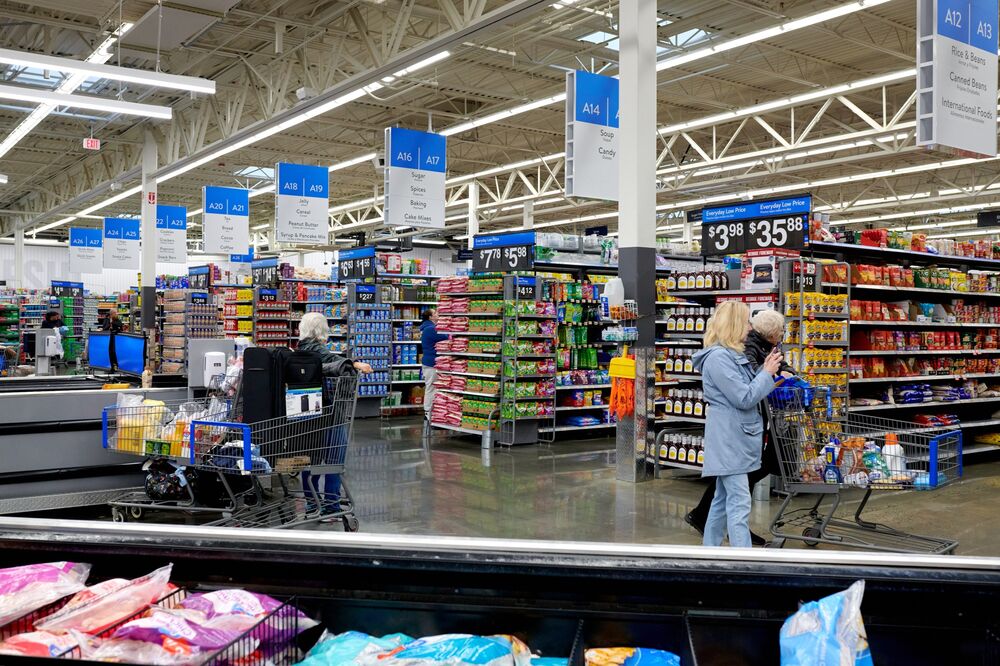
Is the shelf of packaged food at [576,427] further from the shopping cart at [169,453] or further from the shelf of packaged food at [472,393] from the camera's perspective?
the shopping cart at [169,453]

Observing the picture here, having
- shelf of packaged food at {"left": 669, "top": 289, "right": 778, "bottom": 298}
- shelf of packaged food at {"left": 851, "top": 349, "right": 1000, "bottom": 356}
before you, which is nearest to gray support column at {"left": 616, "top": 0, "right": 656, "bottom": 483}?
shelf of packaged food at {"left": 669, "top": 289, "right": 778, "bottom": 298}

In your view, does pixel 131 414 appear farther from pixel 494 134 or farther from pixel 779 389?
pixel 494 134

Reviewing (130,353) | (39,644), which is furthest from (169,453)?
(39,644)

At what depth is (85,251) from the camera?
81.0 ft

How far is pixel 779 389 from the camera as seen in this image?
5309mm

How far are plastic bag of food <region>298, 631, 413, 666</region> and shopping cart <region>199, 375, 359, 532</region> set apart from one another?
3.71 metres

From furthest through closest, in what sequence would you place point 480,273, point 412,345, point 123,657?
point 412,345, point 480,273, point 123,657

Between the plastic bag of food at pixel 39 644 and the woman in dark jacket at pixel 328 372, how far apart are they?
429 centimetres

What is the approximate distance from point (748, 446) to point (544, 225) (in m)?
26.5

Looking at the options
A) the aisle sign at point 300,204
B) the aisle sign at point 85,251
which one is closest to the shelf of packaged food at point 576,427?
the aisle sign at point 300,204

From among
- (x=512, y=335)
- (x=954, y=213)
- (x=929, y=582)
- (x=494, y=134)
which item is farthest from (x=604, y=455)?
(x=954, y=213)

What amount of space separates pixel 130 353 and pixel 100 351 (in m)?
0.72

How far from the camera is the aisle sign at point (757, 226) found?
787cm

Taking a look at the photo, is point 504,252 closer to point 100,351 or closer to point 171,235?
point 100,351
